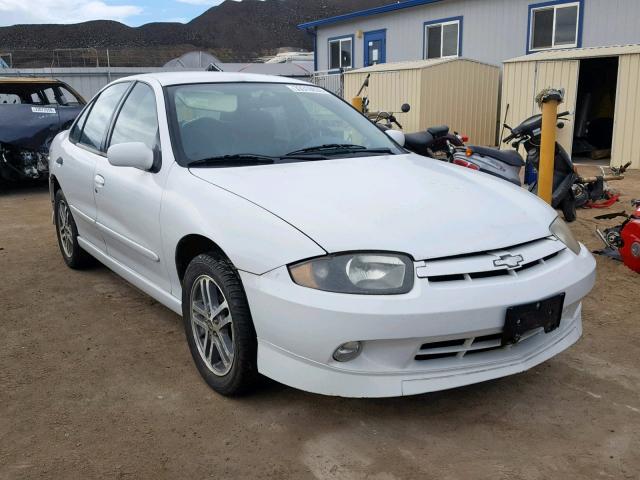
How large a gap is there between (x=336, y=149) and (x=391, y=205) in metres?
0.94

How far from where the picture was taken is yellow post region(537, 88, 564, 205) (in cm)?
589

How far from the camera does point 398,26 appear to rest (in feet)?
58.6

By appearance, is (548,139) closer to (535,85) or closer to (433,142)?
(433,142)

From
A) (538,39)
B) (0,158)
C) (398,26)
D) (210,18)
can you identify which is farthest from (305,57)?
(210,18)

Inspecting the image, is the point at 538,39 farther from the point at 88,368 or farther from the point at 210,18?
the point at 210,18

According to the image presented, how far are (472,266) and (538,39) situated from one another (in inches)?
538

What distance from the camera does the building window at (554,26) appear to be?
13.8 m

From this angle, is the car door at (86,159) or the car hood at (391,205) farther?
the car door at (86,159)

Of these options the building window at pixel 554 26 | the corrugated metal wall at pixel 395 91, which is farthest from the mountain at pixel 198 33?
the building window at pixel 554 26

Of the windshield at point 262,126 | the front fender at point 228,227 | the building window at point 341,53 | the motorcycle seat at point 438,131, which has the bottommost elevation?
the front fender at point 228,227

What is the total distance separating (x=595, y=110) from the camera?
13.5 m

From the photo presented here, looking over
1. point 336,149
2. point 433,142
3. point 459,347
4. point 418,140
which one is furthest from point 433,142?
point 459,347

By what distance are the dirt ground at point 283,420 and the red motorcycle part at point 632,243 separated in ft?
2.76

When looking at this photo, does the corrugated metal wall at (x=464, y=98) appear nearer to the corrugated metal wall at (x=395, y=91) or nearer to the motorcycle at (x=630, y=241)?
the corrugated metal wall at (x=395, y=91)
